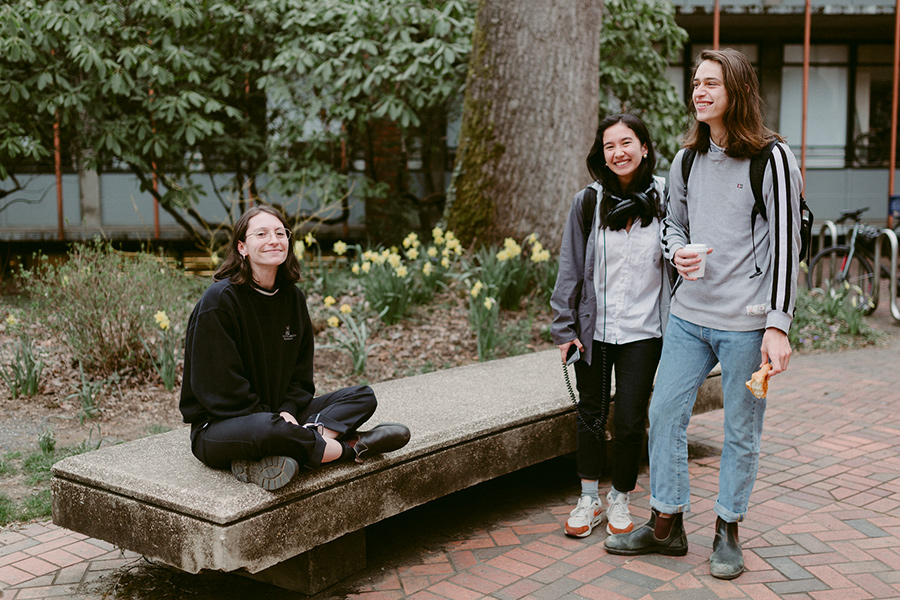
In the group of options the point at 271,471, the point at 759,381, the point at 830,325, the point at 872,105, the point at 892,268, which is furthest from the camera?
the point at 872,105

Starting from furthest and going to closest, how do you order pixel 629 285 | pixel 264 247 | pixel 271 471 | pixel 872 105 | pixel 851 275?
pixel 872 105, pixel 851 275, pixel 629 285, pixel 264 247, pixel 271 471

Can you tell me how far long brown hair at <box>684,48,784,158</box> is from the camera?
3232mm

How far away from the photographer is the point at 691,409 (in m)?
3.51

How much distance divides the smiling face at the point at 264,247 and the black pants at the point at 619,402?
1.44 metres

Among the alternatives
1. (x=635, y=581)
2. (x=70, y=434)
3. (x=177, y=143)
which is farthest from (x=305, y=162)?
(x=635, y=581)

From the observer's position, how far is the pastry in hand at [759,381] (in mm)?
3152

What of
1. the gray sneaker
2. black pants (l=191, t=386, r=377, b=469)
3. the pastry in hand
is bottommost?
the gray sneaker

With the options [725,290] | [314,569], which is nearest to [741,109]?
[725,290]

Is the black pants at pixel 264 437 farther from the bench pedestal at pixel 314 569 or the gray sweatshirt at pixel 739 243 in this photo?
the gray sweatshirt at pixel 739 243

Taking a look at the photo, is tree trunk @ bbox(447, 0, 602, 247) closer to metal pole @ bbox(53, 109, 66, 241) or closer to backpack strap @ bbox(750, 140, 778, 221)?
backpack strap @ bbox(750, 140, 778, 221)

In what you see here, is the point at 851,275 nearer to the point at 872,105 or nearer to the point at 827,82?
the point at 827,82

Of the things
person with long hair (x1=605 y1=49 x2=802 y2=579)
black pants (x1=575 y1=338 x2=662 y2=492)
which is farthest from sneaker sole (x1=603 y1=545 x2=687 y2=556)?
black pants (x1=575 y1=338 x2=662 y2=492)

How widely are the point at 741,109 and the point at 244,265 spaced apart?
2014 millimetres

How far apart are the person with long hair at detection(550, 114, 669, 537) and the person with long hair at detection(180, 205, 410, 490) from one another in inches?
38.7
